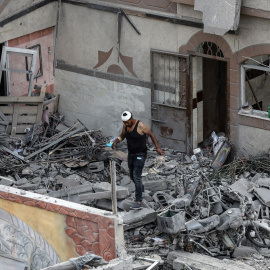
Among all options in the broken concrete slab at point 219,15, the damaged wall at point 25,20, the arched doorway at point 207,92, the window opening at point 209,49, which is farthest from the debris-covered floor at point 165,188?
the broken concrete slab at point 219,15

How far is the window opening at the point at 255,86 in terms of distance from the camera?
59.3 ft

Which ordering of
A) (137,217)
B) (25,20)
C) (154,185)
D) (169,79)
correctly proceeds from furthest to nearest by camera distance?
1. (25,20)
2. (169,79)
3. (154,185)
4. (137,217)

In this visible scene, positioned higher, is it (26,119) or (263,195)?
(26,119)

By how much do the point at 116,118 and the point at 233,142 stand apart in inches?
142

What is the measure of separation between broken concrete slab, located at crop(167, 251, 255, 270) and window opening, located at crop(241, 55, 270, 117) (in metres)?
4.84

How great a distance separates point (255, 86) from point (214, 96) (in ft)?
3.44

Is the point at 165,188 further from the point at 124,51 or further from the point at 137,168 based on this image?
the point at 124,51

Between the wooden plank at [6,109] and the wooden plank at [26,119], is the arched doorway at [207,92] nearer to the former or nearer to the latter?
the wooden plank at [26,119]

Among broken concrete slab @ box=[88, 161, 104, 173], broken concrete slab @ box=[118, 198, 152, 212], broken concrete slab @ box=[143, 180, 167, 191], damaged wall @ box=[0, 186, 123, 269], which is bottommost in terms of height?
damaged wall @ box=[0, 186, 123, 269]

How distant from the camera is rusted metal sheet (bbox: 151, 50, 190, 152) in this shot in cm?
1922

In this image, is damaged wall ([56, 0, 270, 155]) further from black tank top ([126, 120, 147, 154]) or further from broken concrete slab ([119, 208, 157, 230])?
broken concrete slab ([119, 208, 157, 230])

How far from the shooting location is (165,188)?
56.7ft

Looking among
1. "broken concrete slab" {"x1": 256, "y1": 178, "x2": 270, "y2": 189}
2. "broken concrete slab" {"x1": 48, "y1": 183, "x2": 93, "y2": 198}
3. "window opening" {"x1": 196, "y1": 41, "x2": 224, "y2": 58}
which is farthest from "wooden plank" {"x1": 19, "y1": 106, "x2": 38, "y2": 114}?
"broken concrete slab" {"x1": 256, "y1": 178, "x2": 270, "y2": 189}

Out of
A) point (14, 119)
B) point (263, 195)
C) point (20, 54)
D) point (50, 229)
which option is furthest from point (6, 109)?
point (50, 229)
